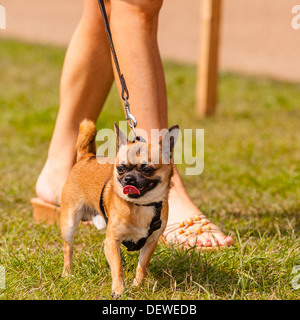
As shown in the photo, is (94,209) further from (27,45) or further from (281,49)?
(27,45)

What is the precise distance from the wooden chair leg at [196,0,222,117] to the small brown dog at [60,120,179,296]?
316cm

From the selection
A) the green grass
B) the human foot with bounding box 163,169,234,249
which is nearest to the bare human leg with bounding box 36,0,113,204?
the green grass

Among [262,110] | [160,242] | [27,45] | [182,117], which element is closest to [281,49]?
[262,110]

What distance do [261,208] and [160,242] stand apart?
0.83 meters

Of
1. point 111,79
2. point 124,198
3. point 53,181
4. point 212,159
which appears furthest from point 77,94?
point 212,159

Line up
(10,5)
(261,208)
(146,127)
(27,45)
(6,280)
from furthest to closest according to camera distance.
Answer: (10,5) < (27,45) < (261,208) < (146,127) < (6,280)

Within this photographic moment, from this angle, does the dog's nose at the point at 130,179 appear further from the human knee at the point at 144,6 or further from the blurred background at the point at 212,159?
the human knee at the point at 144,6

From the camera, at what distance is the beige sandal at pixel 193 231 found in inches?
88.4

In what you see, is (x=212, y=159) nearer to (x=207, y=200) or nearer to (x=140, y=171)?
(x=207, y=200)

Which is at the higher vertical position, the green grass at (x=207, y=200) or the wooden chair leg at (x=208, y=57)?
the wooden chair leg at (x=208, y=57)

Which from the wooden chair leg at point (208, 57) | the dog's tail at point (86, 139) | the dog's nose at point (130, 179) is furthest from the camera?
the wooden chair leg at point (208, 57)

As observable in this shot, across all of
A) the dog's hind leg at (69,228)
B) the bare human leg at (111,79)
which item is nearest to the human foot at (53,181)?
the bare human leg at (111,79)

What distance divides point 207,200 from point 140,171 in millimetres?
1435

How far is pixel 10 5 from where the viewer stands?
11.7 meters
